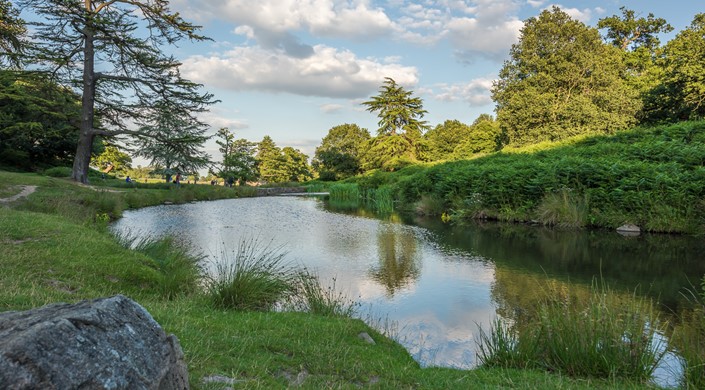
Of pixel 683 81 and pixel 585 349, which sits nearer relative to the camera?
pixel 585 349

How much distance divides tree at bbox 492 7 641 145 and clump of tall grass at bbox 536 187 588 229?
19.0 m

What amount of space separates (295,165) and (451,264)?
217 ft

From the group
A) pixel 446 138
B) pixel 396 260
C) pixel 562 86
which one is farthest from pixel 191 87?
pixel 446 138

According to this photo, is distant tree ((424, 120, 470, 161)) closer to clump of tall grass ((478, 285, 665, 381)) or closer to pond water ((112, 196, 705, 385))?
pond water ((112, 196, 705, 385))

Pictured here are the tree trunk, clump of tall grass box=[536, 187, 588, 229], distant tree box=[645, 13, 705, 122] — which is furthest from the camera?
distant tree box=[645, 13, 705, 122]

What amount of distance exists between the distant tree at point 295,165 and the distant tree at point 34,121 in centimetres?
4188

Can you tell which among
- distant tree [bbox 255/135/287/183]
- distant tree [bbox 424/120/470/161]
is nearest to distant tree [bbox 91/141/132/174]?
distant tree [bbox 255/135/287/183]

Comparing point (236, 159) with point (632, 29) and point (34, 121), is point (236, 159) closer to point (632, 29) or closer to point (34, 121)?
point (34, 121)

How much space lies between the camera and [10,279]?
518 cm

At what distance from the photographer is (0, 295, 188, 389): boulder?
1.62 meters

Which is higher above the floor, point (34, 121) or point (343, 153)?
point (343, 153)

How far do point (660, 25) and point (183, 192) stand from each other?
1982 inches

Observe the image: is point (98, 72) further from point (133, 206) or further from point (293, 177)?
point (293, 177)

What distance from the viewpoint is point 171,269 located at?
786cm
